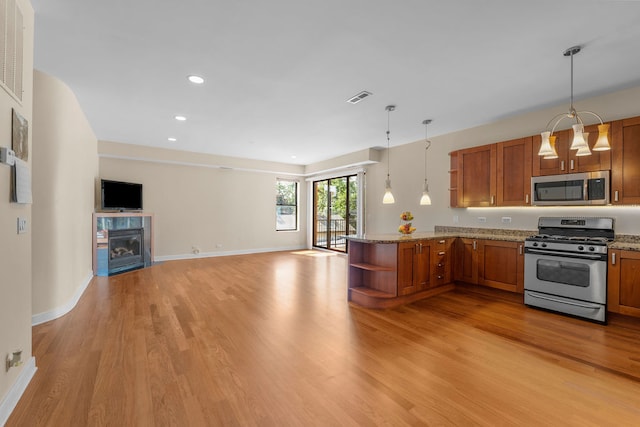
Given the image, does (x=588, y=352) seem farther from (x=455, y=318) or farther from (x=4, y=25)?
(x=4, y=25)

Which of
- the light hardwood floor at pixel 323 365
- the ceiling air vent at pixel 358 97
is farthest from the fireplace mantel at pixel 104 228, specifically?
the ceiling air vent at pixel 358 97

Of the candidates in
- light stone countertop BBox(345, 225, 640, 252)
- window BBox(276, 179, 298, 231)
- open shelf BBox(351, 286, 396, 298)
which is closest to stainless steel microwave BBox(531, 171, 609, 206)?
light stone countertop BBox(345, 225, 640, 252)

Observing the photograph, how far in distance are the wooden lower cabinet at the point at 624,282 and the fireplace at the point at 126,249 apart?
24.5ft

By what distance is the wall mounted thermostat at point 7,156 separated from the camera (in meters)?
1.65

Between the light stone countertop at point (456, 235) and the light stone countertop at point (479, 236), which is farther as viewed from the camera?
the light stone countertop at point (456, 235)

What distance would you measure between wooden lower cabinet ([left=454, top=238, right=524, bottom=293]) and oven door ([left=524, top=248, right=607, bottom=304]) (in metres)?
0.17

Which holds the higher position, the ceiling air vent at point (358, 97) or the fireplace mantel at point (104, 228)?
the ceiling air vent at point (358, 97)

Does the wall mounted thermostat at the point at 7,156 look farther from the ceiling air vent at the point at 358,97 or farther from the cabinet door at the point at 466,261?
the cabinet door at the point at 466,261

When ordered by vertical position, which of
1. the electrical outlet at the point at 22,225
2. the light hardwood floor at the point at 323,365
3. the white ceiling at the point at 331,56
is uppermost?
the white ceiling at the point at 331,56

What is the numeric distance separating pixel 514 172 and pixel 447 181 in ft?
3.83

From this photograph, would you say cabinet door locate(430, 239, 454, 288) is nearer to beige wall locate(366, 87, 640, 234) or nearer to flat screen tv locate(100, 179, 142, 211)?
beige wall locate(366, 87, 640, 234)

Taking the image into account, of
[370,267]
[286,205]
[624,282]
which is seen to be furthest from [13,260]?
[286,205]

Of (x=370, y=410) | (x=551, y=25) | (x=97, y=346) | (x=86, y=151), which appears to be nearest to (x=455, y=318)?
(x=370, y=410)

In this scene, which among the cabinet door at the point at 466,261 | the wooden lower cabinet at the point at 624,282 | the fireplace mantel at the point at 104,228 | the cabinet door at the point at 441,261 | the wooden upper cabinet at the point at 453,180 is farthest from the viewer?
the fireplace mantel at the point at 104,228
